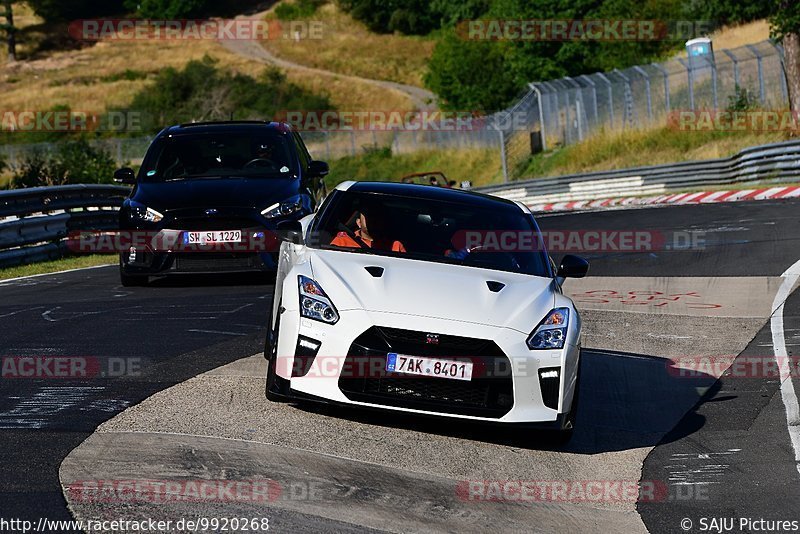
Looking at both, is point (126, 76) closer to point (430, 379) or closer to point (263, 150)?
point (263, 150)

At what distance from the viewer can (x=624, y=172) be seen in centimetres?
3506

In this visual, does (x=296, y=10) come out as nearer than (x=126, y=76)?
No

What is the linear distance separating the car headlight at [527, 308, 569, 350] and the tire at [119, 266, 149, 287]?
711cm

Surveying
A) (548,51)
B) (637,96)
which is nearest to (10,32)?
(548,51)

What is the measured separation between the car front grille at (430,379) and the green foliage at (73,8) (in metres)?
114

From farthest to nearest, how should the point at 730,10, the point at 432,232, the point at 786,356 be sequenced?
the point at 730,10 → the point at 786,356 → the point at 432,232

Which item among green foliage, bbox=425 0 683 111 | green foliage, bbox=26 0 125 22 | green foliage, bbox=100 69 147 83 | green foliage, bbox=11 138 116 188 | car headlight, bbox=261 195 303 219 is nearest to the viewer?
car headlight, bbox=261 195 303 219

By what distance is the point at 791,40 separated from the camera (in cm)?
3653

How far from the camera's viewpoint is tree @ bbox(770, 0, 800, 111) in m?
35.8

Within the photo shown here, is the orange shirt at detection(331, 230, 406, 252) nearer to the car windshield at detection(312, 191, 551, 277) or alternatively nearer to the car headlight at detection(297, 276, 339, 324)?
the car windshield at detection(312, 191, 551, 277)

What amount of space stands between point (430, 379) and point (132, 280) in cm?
747

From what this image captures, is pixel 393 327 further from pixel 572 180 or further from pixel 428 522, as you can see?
pixel 572 180

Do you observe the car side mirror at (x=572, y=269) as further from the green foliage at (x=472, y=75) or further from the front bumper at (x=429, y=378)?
the green foliage at (x=472, y=75)

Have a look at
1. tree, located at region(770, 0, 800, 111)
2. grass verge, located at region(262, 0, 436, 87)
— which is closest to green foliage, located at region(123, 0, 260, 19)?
grass verge, located at region(262, 0, 436, 87)
